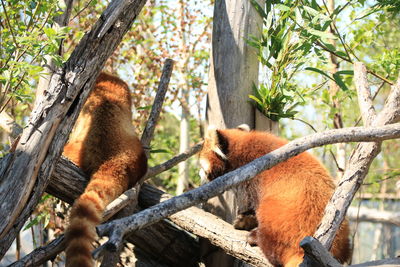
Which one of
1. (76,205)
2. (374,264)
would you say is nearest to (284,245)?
(374,264)

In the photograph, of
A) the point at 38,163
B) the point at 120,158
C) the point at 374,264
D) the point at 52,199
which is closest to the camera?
the point at 374,264

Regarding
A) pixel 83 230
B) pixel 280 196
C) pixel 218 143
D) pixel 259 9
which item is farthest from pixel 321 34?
pixel 83 230

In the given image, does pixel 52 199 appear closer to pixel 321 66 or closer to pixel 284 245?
pixel 284 245

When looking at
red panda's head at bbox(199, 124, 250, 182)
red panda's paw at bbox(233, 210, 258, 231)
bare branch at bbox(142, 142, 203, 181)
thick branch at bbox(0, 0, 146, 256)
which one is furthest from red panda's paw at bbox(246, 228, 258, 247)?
thick branch at bbox(0, 0, 146, 256)

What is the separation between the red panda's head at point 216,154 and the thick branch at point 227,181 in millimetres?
1510

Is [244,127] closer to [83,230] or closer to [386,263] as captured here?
[83,230]

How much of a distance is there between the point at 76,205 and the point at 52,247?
442 millimetres

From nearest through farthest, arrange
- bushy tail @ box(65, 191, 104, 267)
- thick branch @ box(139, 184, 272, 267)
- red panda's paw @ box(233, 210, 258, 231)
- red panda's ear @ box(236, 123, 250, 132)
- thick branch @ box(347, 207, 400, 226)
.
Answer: thick branch @ box(347, 207, 400, 226) → bushy tail @ box(65, 191, 104, 267) → thick branch @ box(139, 184, 272, 267) → red panda's paw @ box(233, 210, 258, 231) → red panda's ear @ box(236, 123, 250, 132)

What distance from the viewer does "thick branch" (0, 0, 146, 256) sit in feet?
10.3

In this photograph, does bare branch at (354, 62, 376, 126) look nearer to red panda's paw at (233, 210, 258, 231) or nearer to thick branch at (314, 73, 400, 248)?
thick branch at (314, 73, 400, 248)

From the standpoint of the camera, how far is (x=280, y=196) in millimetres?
3758

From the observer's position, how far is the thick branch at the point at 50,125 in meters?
3.14

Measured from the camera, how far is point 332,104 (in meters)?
5.99

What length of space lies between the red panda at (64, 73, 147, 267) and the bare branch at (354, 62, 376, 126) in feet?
6.73
